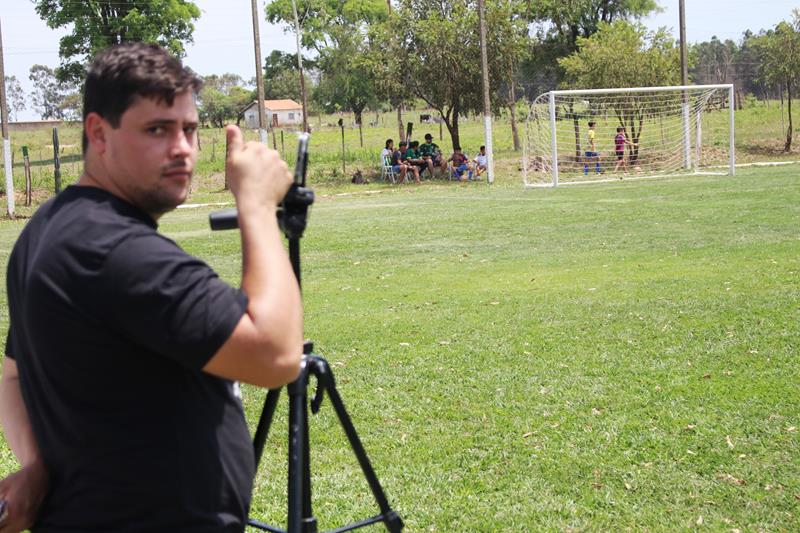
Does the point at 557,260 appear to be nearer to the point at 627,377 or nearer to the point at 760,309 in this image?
the point at 760,309

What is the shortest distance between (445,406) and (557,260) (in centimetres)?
625

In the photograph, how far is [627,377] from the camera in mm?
6348

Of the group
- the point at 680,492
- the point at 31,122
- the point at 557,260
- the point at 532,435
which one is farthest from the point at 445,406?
the point at 31,122

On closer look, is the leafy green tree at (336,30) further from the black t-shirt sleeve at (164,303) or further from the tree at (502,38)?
the black t-shirt sleeve at (164,303)

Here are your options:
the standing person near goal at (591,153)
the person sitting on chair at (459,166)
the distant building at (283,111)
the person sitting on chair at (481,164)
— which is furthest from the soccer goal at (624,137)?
the distant building at (283,111)

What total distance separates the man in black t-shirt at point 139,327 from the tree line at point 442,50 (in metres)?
0.34

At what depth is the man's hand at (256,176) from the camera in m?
2.00

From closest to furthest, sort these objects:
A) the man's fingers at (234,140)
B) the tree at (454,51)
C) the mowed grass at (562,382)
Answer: the man's fingers at (234,140)
the mowed grass at (562,382)
the tree at (454,51)

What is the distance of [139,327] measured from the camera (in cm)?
182

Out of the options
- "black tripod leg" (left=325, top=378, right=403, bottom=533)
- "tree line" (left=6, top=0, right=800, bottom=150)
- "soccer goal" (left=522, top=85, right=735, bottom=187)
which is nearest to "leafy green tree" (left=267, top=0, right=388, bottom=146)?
"tree line" (left=6, top=0, right=800, bottom=150)

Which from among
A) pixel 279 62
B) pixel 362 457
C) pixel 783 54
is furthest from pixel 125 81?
pixel 279 62

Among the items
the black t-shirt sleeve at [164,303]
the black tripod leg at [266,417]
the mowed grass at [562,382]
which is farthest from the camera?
the mowed grass at [562,382]

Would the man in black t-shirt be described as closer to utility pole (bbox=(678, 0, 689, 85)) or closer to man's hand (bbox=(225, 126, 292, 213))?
man's hand (bbox=(225, 126, 292, 213))

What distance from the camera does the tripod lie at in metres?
2.21
